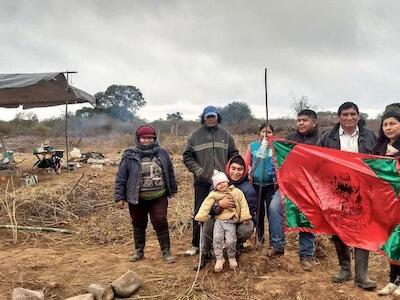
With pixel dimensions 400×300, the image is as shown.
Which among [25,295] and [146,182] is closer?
[25,295]

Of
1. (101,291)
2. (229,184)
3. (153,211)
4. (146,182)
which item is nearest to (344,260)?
(229,184)

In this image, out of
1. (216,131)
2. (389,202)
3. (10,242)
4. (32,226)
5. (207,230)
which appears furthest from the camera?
(32,226)

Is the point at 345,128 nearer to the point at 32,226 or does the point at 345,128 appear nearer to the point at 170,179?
the point at 170,179

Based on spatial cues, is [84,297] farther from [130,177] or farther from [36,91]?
[36,91]

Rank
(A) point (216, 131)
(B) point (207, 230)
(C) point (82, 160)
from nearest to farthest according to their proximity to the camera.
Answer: (B) point (207, 230), (A) point (216, 131), (C) point (82, 160)

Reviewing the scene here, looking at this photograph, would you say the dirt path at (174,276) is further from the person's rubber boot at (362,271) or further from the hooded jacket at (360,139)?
the hooded jacket at (360,139)

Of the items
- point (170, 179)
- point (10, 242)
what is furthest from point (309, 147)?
point (10, 242)

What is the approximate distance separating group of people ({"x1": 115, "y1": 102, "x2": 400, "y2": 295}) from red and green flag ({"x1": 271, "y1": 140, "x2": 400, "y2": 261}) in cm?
15

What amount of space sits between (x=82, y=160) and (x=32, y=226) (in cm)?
833

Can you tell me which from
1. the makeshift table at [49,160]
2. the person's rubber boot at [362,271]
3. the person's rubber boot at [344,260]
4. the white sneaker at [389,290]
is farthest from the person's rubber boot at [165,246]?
the makeshift table at [49,160]

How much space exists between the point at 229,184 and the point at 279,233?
73 centimetres

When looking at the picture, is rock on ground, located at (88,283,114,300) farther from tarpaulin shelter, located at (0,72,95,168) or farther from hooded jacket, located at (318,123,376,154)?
tarpaulin shelter, located at (0,72,95,168)

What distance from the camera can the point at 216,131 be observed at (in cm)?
496

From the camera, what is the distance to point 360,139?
14.2 ft
